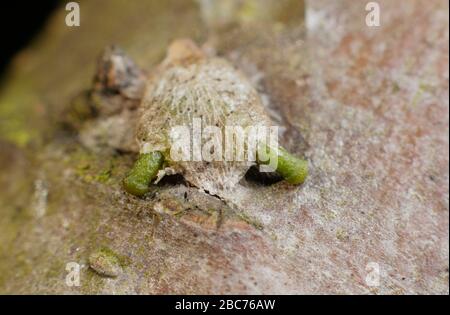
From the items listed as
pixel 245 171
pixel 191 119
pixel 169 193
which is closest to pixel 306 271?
pixel 245 171

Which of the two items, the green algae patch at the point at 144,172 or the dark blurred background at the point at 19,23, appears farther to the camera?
the dark blurred background at the point at 19,23

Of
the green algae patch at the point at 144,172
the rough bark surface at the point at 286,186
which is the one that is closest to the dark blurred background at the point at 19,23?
the rough bark surface at the point at 286,186

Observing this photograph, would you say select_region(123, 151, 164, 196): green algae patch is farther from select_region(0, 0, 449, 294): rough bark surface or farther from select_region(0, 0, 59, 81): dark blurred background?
select_region(0, 0, 59, 81): dark blurred background

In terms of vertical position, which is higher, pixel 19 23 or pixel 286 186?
pixel 19 23

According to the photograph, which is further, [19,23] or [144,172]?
[19,23]

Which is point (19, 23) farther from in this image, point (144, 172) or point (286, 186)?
point (286, 186)

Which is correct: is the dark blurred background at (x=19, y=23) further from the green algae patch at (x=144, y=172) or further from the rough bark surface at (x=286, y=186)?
the green algae patch at (x=144, y=172)

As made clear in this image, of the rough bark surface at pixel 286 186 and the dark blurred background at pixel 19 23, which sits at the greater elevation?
the dark blurred background at pixel 19 23

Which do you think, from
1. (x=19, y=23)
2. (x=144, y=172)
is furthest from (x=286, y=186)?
(x=19, y=23)
